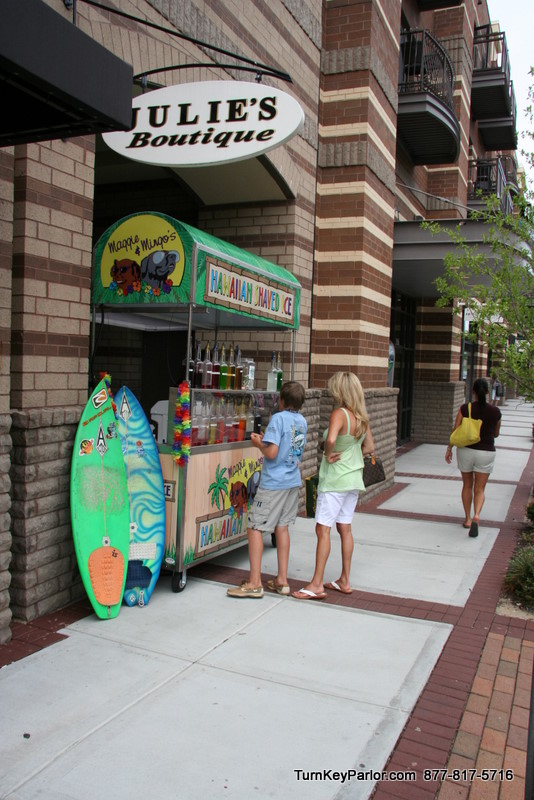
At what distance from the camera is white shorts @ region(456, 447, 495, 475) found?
768 cm

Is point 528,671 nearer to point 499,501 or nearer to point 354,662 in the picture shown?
point 354,662

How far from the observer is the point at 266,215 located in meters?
8.34

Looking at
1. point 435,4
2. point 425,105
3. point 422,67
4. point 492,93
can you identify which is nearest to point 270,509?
point 425,105

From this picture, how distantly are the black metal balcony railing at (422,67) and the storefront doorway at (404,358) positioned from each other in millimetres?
4195

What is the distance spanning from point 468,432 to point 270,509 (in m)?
3.29

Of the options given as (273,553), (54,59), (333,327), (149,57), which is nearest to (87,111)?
(54,59)

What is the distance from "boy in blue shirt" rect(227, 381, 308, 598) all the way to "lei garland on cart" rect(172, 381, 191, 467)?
20.4 inches

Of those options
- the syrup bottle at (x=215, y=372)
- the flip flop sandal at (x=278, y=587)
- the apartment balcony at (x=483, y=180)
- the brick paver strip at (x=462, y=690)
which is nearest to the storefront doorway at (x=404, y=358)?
the apartment balcony at (x=483, y=180)

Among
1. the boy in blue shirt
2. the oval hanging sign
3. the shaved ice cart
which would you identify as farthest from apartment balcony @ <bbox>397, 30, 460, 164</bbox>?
the boy in blue shirt

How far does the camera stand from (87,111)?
123 inches

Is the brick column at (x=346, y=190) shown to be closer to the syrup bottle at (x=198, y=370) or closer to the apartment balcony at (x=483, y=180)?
the syrup bottle at (x=198, y=370)

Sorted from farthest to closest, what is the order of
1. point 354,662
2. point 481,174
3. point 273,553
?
point 481,174 → point 273,553 → point 354,662

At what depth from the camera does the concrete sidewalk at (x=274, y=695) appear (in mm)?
2986

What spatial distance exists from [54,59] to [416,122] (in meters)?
11.2
